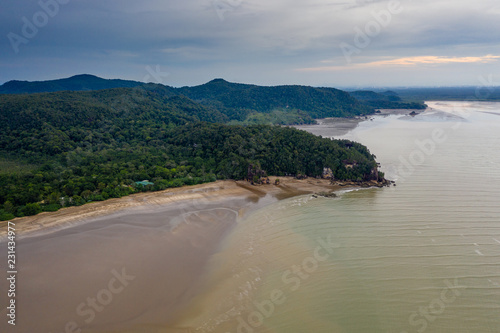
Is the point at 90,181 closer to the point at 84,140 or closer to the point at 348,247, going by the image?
the point at 84,140

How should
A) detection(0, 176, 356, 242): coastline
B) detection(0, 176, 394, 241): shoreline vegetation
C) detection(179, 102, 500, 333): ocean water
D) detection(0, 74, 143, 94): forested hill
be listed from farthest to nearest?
detection(0, 74, 143, 94): forested hill, detection(0, 176, 394, 241): shoreline vegetation, detection(0, 176, 356, 242): coastline, detection(179, 102, 500, 333): ocean water

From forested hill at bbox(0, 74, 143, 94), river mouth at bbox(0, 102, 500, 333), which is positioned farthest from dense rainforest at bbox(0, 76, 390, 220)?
forested hill at bbox(0, 74, 143, 94)

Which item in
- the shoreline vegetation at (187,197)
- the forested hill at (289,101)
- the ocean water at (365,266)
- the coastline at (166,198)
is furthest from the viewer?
the forested hill at (289,101)

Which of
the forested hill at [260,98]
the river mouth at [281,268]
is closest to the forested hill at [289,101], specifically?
the forested hill at [260,98]

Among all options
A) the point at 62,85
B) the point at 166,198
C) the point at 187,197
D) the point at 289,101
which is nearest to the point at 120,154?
the point at 166,198

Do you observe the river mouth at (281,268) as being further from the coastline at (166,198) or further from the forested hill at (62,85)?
the forested hill at (62,85)

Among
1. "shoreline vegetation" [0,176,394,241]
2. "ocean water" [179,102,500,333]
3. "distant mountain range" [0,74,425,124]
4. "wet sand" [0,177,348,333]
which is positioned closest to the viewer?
"ocean water" [179,102,500,333]

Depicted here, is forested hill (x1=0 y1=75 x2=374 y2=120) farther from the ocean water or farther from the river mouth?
the river mouth
